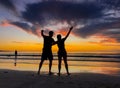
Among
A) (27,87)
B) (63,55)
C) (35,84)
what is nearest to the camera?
(27,87)

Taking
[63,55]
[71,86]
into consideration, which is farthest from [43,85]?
[63,55]

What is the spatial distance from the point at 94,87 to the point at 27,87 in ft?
7.81

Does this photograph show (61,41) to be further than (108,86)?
Yes

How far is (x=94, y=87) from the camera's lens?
10039 mm

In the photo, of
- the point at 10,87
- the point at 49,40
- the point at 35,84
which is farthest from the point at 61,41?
the point at 10,87

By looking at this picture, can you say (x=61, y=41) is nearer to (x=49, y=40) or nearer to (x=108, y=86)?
(x=49, y=40)

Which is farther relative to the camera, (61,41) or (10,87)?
(61,41)

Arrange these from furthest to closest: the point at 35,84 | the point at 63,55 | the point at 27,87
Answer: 1. the point at 63,55
2. the point at 35,84
3. the point at 27,87

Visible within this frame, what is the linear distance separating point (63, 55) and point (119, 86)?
4.20 meters

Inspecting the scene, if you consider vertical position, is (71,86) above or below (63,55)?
below

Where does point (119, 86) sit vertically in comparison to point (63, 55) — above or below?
below

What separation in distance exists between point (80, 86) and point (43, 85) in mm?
1370

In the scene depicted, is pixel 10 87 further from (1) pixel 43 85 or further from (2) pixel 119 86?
(2) pixel 119 86

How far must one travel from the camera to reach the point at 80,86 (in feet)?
33.6
